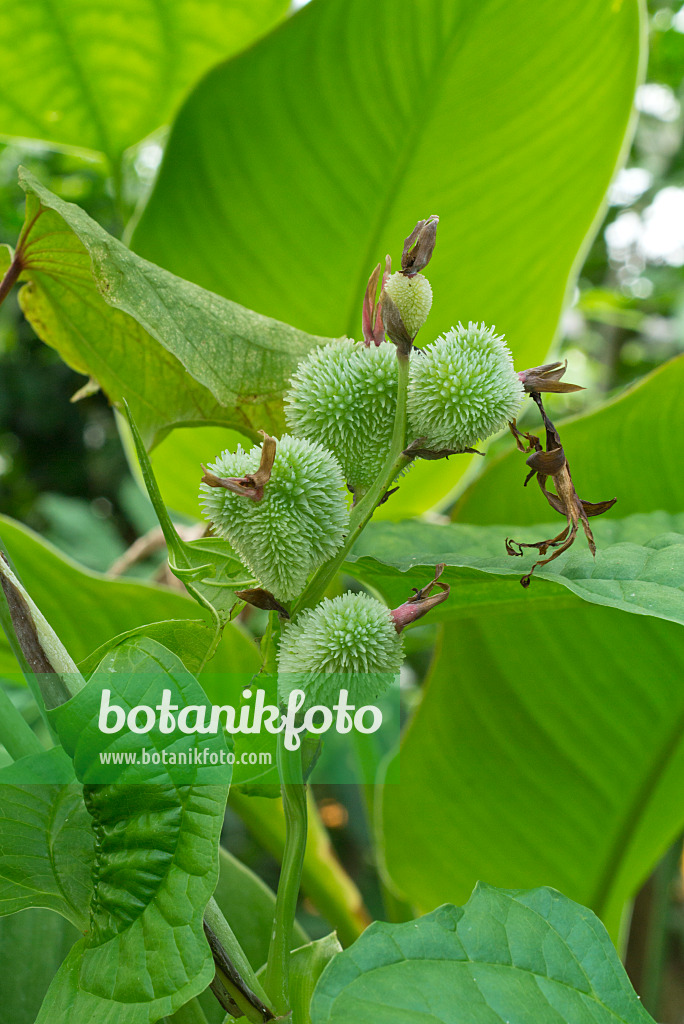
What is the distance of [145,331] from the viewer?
320 millimetres

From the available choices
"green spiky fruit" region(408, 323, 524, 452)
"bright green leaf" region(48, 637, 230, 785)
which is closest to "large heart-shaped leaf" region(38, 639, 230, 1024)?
"bright green leaf" region(48, 637, 230, 785)

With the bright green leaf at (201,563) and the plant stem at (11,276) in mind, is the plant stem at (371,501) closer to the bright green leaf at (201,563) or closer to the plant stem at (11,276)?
the bright green leaf at (201,563)

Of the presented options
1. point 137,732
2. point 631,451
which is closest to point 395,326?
point 137,732

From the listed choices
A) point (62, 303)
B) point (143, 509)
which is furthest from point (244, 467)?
point (143, 509)

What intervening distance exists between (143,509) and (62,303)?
2.77ft

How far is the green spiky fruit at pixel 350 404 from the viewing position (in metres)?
0.23

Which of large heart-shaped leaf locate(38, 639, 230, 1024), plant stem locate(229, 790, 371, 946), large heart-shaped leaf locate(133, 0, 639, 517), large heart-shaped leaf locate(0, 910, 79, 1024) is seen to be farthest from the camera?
plant stem locate(229, 790, 371, 946)

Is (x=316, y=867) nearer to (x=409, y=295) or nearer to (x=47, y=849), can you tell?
(x=47, y=849)

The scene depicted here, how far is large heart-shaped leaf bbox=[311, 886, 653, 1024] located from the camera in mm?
217

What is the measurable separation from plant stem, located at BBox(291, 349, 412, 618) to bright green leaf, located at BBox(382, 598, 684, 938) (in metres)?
0.26

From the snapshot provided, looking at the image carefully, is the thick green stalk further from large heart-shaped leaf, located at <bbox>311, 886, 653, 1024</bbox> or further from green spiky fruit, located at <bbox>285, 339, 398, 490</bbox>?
green spiky fruit, located at <bbox>285, 339, 398, 490</bbox>

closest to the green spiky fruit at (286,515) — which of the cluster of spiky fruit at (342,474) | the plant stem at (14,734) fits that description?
the cluster of spiky fruit at (342,474)

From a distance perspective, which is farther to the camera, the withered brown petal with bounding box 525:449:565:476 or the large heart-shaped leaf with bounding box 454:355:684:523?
the large heart-shaped leaf with bounding box 454:355:684:523

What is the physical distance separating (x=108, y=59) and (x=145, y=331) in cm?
36
